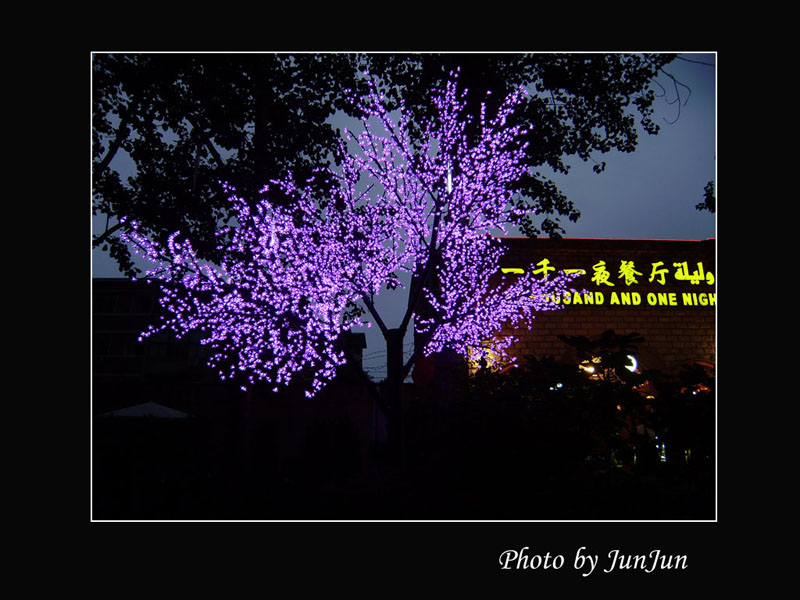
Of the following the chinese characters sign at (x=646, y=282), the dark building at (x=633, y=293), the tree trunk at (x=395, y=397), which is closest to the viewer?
the tree trunk at (x=395, y=397)

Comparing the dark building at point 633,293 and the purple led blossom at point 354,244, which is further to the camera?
the dark building at point 633,293

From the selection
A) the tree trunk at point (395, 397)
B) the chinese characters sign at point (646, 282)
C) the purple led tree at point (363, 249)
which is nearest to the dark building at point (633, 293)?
the chinese characters sign at point (646, 282)

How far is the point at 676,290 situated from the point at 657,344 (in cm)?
117

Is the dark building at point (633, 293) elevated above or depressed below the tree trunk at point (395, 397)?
above

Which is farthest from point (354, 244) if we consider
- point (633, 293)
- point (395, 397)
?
point (633, 293)

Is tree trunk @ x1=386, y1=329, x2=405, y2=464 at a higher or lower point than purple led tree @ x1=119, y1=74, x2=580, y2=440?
lower

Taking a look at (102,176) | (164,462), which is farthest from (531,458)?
(102,176)

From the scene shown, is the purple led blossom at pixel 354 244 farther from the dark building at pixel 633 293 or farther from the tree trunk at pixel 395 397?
the dark building at pixel 633 293

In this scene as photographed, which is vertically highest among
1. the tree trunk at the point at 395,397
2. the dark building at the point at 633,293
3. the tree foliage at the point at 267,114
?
the tree foliage at the point at 267,114

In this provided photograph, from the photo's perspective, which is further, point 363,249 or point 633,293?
point 633,293

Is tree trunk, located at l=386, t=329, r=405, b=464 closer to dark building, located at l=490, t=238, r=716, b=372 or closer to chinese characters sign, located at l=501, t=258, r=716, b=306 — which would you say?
dark building, located at l=490, t=238, r=716, b=372

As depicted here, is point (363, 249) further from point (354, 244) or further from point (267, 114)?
point (267, 114)

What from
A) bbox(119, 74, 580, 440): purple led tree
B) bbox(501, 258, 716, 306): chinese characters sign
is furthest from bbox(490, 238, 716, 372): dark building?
bbox(119, 74, 580, 440): purple led tree
